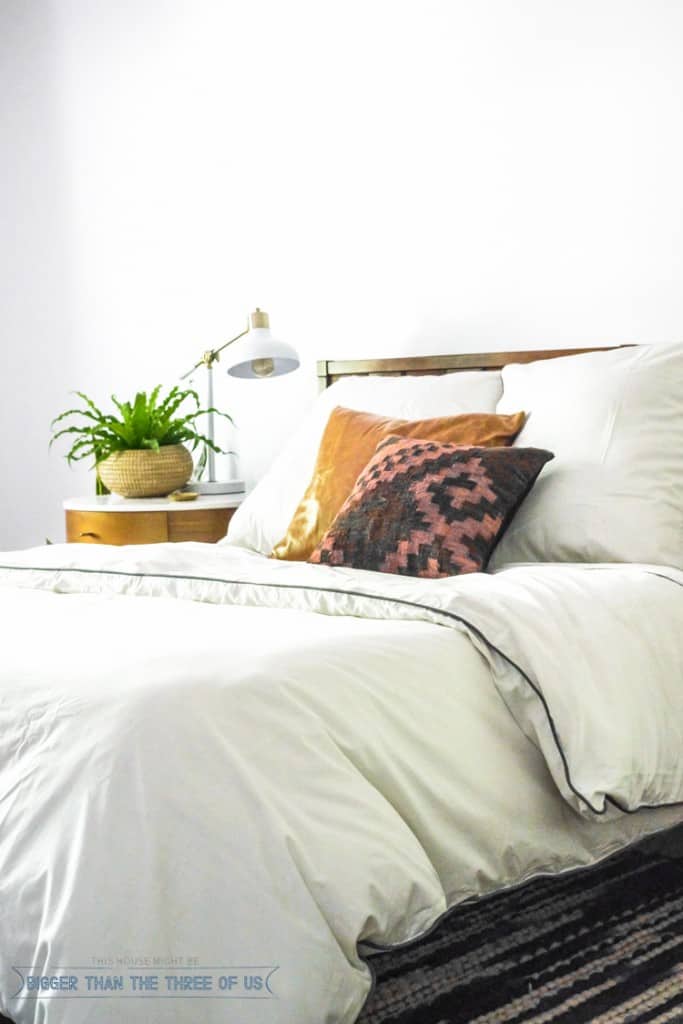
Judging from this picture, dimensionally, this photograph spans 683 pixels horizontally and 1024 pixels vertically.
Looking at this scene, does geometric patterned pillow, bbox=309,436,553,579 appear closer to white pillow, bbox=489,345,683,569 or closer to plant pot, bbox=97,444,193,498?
white pillow, bbox=489,345,683,569

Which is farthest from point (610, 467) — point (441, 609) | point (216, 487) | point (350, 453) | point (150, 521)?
point (216, 487)

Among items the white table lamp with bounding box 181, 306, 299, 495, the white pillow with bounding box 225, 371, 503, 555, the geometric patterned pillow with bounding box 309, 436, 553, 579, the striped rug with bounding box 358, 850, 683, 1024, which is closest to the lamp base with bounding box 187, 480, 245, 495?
the white table lamp with bounding box 181, 306, 299, 495

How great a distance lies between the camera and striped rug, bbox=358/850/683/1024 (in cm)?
162

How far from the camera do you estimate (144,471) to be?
3.55 m

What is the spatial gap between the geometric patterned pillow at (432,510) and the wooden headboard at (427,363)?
66 cm

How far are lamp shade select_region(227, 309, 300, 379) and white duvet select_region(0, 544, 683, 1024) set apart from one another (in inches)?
59.7

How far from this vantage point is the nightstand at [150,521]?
3.36 meters

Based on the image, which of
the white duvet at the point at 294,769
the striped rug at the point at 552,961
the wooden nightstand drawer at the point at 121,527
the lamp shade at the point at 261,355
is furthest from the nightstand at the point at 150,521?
the striped rug at the point at 552,961

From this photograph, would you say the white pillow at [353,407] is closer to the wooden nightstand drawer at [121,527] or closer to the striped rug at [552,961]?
the wooden nightstand drawer at [121,527]

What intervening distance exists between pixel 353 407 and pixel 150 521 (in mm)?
751

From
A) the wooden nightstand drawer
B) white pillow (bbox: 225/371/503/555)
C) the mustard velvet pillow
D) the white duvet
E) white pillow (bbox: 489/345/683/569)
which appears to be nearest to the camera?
the white duvet

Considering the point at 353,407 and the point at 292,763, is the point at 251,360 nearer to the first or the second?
the point at 353,407

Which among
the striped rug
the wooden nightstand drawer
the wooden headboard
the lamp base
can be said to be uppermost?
the wooden headboard

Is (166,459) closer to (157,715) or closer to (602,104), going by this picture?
(602,104)
